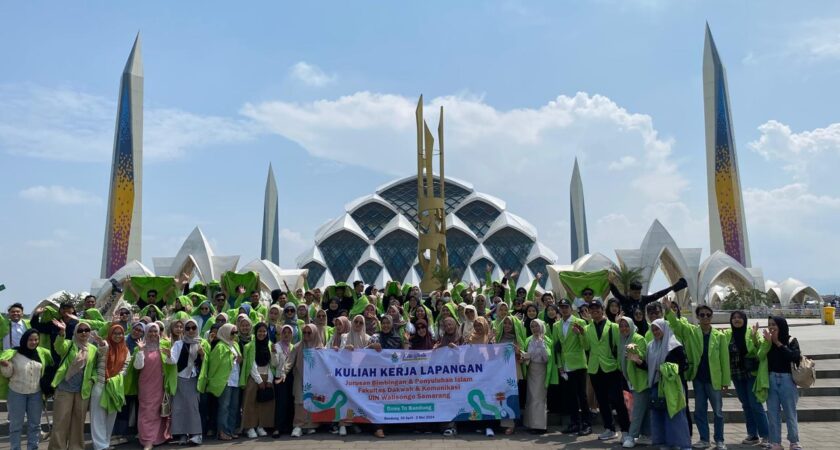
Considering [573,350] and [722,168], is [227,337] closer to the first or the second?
[573,350]

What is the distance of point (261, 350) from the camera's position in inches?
224

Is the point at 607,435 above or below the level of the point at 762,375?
below

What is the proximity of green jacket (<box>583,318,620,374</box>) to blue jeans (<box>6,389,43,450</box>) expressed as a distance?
4.69m

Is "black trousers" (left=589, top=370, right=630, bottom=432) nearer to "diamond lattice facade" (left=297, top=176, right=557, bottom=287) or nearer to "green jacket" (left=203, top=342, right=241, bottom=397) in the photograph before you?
"green jacket" (left=203, top=342, right=241, bottom=397)

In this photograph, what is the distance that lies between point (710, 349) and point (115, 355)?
4990 millimetres

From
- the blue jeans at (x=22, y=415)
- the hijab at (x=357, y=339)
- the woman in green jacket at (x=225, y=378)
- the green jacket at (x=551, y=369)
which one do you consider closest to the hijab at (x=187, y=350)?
the woman in green jacket at (x=225, y=378)

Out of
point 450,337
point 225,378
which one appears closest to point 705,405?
point 450,337

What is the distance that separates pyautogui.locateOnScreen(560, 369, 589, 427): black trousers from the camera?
5668 millimetres

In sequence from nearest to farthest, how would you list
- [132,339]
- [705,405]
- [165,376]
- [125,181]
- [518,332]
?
[705,405], [165,376], [132,339], [518,332], [125,181]

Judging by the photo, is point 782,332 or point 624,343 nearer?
point 782,332

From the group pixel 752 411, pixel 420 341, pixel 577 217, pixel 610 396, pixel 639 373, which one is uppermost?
pixel 577 217

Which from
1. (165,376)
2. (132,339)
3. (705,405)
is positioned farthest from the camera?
(132,339)

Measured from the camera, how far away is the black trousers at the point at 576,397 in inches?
223

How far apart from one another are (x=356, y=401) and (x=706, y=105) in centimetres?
3567
